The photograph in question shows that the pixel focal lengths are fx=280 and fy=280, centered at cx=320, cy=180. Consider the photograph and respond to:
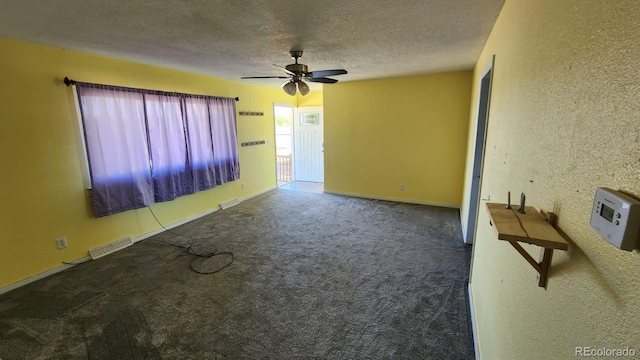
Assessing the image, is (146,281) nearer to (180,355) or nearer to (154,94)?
(180,355)

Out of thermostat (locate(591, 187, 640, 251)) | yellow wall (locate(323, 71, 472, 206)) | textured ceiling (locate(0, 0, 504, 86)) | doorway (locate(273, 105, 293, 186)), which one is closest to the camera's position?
thermostat (locate(591, 187, 640, 251))

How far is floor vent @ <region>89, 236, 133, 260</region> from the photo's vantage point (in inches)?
127

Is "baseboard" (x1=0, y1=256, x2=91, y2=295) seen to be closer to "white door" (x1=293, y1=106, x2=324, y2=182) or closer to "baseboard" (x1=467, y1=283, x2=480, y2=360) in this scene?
"baseboard" (x1=467, y1=283, x2=480, y2=360)

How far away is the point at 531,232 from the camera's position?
2.66 ft

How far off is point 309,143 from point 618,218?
6549mm

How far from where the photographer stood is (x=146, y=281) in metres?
2.75

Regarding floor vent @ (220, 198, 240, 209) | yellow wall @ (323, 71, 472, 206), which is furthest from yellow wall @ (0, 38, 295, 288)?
yellow wall @ (323, 71, 472, 206)

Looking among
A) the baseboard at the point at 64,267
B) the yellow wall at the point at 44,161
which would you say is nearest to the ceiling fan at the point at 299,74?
the yellow wall at the point at 44,161

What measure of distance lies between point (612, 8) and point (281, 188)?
6112mm

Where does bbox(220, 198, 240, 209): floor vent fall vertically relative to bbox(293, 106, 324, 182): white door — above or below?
below

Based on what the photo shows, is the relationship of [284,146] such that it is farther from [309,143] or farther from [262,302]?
[262,302]

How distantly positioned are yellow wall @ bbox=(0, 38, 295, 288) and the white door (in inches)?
144

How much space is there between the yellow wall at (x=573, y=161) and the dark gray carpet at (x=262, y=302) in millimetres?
834

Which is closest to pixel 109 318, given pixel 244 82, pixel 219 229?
pixel 219 229
